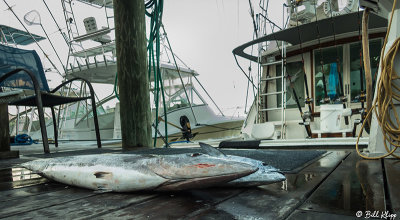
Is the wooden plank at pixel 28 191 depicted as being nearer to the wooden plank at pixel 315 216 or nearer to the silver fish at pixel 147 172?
the silver fish at pixel 147 172

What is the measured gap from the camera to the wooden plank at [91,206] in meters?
0.85

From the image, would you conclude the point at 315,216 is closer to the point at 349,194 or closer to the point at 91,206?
the point at 349,194

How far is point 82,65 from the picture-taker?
9.99 meters

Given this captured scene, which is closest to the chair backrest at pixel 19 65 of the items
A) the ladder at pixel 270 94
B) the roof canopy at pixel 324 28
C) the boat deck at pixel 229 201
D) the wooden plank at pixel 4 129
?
the wooden plank at pixel 4 129

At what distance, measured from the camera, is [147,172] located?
1090mm

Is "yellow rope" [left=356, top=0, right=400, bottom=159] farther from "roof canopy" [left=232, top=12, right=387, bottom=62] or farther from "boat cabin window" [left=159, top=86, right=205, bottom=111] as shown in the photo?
"boat cabin window" [left=159, top=86, right=205, bottom=111]

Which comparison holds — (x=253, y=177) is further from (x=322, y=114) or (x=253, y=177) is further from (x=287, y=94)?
(x=287, y=94)

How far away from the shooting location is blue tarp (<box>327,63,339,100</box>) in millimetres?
5863

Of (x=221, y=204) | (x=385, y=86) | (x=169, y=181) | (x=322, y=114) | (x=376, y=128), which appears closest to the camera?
(x=221, y=204)

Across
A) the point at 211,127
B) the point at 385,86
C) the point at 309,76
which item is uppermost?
the point at 309,76

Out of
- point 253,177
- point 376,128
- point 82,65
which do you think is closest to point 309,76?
point 376,128

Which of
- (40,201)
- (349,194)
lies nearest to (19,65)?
(40,201)

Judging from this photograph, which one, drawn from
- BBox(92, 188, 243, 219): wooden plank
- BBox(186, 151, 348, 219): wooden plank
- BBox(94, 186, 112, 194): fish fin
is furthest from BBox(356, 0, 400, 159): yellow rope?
BBox(94, 186, 112, 194): fish fin

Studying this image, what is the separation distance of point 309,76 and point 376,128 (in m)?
4.49
